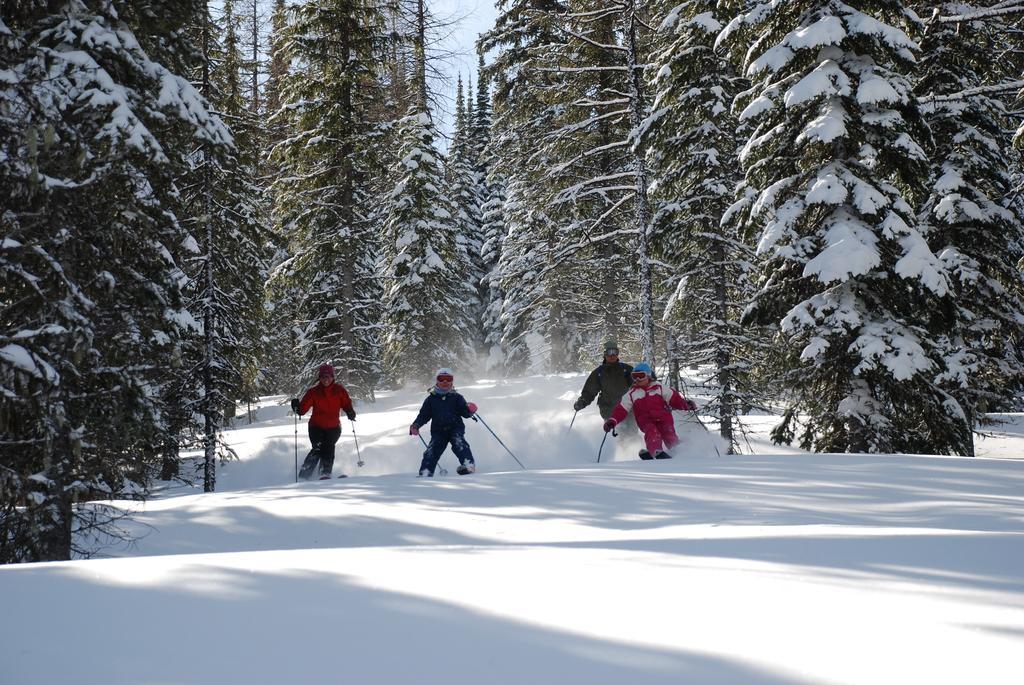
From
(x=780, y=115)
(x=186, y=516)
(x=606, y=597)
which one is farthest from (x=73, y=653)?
(x=780, y=115)

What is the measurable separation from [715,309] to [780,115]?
5306 mm

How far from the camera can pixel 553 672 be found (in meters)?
2.19

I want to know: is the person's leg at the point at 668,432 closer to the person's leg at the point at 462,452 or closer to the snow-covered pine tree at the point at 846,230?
the snow-covered pine tree at the point at 846,230

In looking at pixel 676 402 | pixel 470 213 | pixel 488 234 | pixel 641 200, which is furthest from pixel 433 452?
pixel 470 213

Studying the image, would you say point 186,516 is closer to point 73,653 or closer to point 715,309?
point 73,653

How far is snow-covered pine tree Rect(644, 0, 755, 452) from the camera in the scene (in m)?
14.9

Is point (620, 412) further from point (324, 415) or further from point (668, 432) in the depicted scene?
point (324, 415)

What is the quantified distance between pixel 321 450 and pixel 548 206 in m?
9.41

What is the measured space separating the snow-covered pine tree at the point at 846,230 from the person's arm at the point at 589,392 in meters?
2.97

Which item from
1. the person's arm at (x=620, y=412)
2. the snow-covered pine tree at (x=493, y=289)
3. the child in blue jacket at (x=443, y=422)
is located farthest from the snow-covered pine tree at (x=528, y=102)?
the snow-covered pine tree at (x=493, y=289)

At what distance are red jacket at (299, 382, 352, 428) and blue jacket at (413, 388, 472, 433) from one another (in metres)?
2.09

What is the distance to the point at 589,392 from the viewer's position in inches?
476

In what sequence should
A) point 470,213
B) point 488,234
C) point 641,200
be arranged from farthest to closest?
point 470,213, point 488,234, point 641,200

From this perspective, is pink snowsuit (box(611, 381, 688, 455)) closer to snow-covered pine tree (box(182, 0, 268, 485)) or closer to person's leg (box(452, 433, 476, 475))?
person's leg (box(452, 433, 476, 475))
